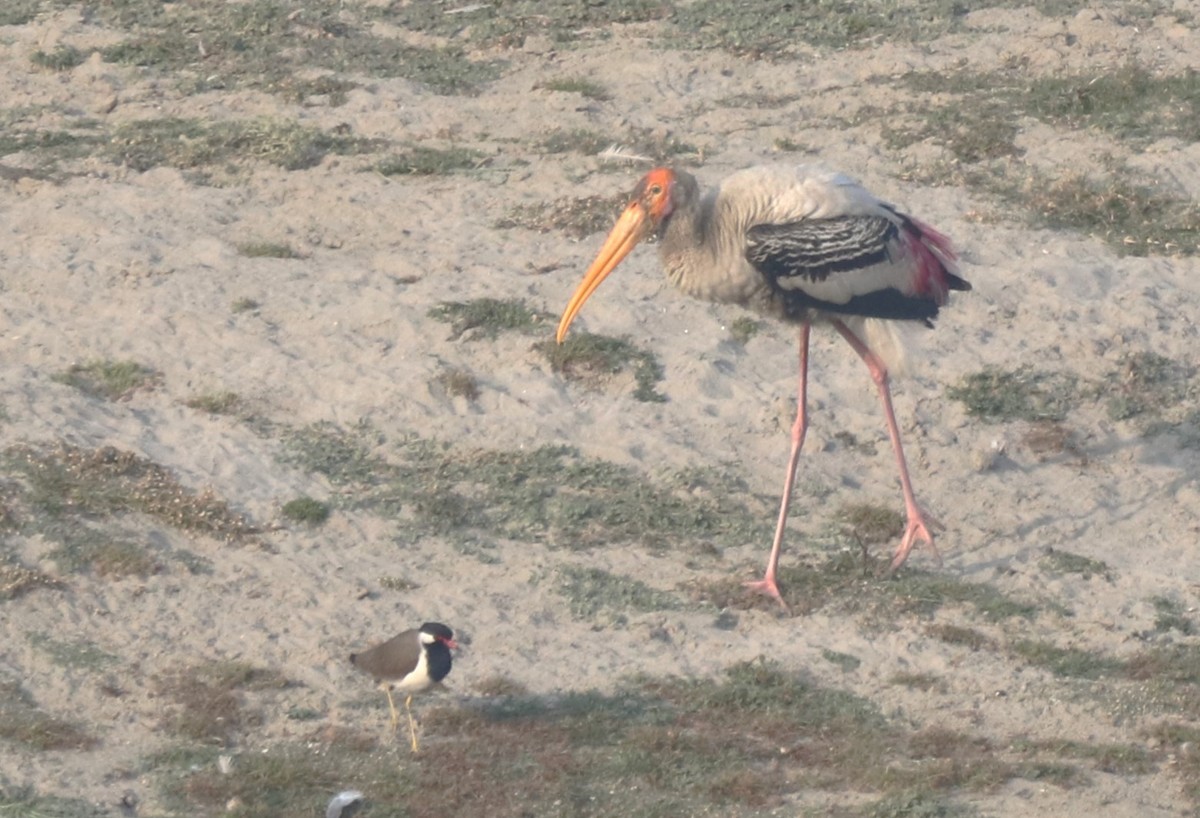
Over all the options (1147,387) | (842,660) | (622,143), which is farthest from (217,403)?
(1147,387)

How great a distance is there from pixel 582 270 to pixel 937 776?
467 centimetres

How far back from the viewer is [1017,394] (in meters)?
10.4

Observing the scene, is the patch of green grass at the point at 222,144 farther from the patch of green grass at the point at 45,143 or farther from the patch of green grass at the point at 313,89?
the patch of green grass at the point at 313,89

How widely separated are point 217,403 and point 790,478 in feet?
9.13

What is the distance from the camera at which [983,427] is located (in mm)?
10164

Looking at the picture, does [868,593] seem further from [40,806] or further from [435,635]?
[40,806]

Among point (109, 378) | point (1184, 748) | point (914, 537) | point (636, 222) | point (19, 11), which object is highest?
point (19, 11)

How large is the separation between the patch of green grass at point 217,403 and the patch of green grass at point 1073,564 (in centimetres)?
382

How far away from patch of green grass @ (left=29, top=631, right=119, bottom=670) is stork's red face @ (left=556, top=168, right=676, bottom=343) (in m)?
2.45

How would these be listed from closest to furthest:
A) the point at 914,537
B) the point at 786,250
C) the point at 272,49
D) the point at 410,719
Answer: the point at 410,719 < the point at 786,250 < the point at 914,537 < the point at 272,49

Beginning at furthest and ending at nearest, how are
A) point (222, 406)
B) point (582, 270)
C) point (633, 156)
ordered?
point (633, 156)
point (582, 270)
point (222, 406)

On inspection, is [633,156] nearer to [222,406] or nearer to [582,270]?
[582,270]

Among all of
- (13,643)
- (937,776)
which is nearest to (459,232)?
(13,643)

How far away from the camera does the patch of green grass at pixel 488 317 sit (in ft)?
34.7
